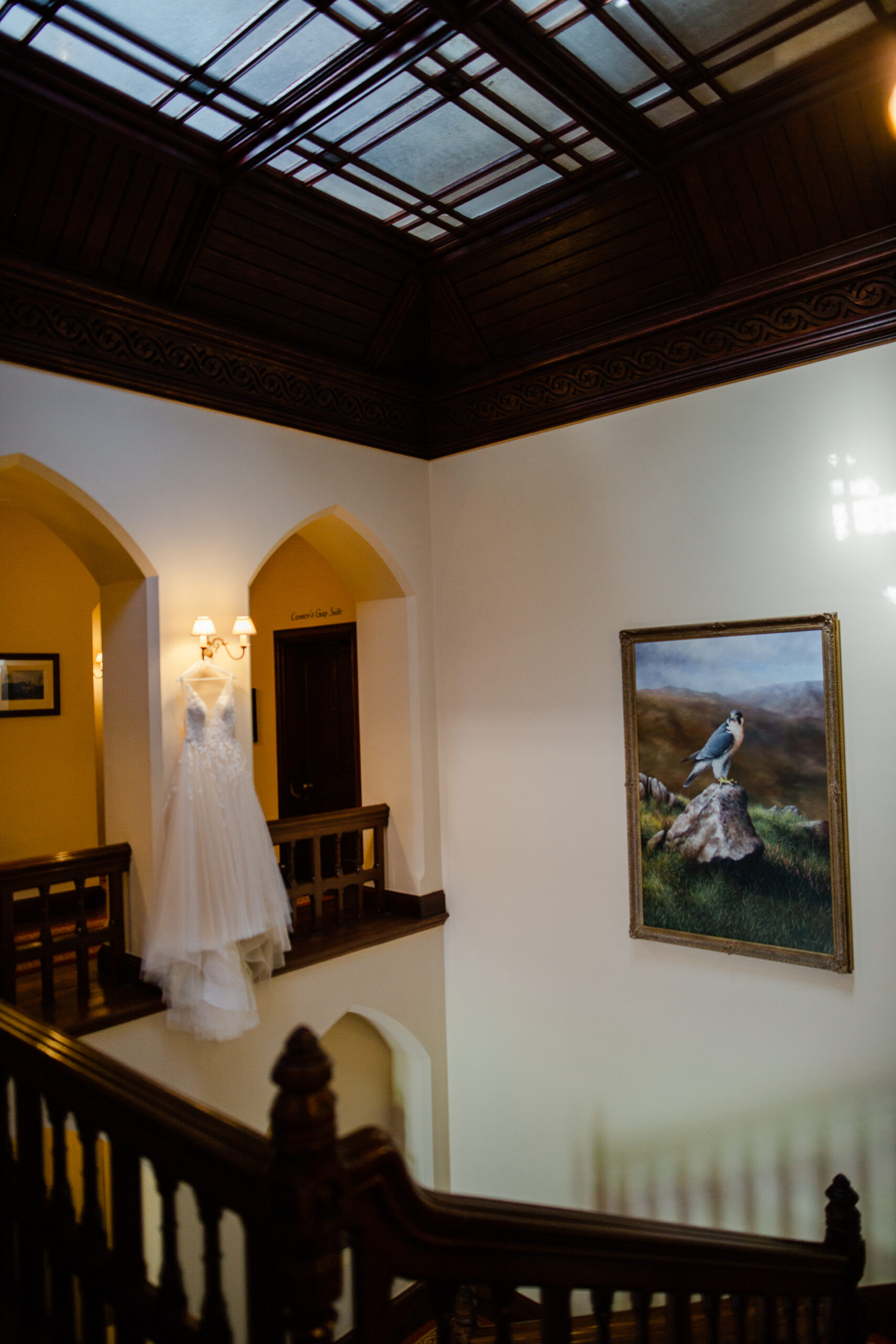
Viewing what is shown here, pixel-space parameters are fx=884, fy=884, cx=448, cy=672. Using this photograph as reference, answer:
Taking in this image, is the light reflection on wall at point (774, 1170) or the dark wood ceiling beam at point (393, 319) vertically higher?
the dark wood ceiling beam at point (393, 319)

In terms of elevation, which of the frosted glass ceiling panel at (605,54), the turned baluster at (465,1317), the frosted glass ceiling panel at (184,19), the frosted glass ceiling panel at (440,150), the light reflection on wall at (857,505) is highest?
the frosted glass ceiling panel at (440,150)

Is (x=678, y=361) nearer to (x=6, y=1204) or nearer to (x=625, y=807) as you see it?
(x=625, y=807)

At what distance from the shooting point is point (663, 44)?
12.8 ft

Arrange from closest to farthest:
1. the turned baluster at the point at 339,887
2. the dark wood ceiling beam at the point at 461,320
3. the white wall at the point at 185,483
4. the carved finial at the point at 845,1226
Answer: the carved finial at the point at 845,1226
the white wall at the point at 185,483
the dark wood ceiling beam at the point at 461,320
the turned baluster at the point at 339,887

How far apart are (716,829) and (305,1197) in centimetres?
427

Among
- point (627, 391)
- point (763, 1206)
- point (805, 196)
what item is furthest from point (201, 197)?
point (763, 1206)

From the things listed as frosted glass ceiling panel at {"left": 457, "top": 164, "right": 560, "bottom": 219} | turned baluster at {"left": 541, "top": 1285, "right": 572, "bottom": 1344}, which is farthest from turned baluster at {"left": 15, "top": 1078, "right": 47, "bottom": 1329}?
frosted glass ceiling panel at {"left": 457, "top": 164, "right": 560, "bottom": 219}

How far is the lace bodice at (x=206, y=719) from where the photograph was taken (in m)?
5.02

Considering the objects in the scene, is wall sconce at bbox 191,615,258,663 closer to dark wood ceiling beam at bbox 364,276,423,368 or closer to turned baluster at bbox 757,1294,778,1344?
dark wood ceiling beam at bbox 364,276,423,368

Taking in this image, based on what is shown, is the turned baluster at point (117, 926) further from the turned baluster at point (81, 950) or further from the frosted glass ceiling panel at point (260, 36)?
the frosted glass ceiling panel at point (260, 36)

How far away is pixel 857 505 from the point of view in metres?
4.72

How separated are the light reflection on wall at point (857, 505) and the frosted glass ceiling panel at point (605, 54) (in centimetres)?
212

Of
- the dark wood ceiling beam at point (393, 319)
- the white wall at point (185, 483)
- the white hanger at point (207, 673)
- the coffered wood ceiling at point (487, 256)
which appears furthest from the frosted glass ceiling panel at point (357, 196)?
the white hanger at point (207, 673)

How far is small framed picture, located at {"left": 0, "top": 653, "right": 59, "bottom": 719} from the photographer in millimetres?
7727
